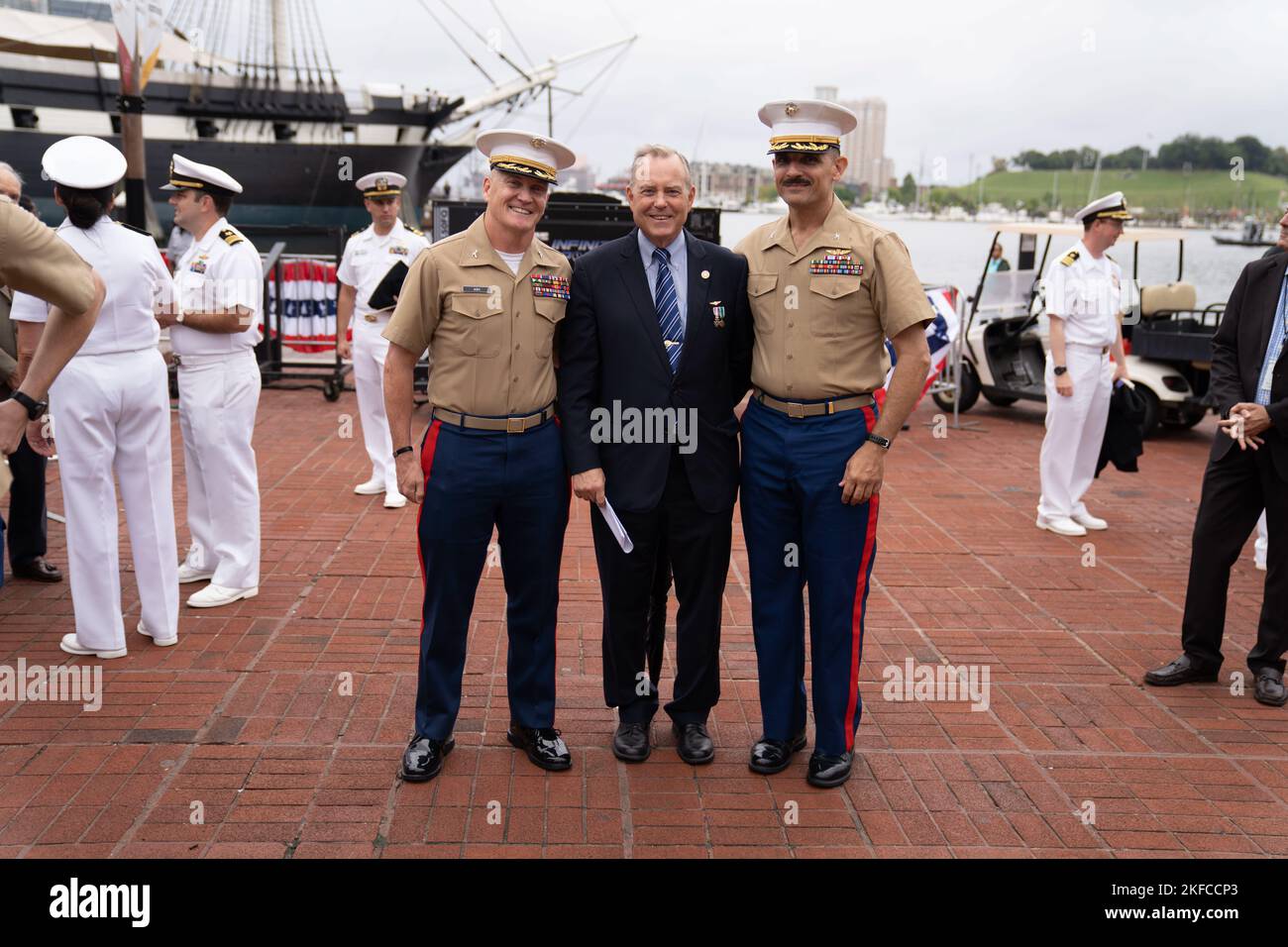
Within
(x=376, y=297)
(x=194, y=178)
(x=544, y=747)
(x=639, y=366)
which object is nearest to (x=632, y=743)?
(x=544, y=747)

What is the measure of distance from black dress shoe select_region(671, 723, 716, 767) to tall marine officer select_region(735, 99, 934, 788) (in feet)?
0.53

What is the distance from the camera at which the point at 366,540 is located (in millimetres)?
6516

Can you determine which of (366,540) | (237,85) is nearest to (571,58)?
(237,85)

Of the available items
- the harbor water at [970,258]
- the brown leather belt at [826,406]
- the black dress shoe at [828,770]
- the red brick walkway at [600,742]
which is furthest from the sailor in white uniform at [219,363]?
the harbor water at [970,258]

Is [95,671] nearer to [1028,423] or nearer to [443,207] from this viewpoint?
[443,207]

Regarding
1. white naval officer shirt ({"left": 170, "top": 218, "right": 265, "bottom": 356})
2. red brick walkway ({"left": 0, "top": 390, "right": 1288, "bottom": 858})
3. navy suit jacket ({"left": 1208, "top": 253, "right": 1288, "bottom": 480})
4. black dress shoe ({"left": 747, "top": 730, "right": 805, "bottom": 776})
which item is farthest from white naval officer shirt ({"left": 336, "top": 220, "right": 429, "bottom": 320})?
navy suit jacket ({"left": 1208, "top": 253, "right": 1288, "bottom": 480})

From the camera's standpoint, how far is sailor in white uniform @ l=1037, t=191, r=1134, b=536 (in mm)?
6949

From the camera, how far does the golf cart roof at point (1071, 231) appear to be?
11328 millimetres

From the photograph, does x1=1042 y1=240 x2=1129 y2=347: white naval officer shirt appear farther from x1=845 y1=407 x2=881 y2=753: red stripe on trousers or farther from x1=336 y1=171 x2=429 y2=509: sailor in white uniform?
x1=336 y1=171 x2=429 y2=509: sailor in white uniform

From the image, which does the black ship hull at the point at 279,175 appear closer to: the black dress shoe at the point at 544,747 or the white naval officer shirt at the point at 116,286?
the white naval officer shirt at the point at 116,286

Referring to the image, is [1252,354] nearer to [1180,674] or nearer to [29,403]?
[1180,674]

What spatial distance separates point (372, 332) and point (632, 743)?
4.31m

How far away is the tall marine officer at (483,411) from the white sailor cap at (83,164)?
1641mm

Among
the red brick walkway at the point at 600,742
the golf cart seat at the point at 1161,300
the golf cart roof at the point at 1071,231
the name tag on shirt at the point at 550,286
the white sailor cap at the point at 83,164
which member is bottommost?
the red brick walkway at the point at 600,742
